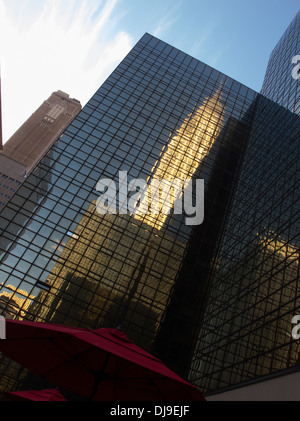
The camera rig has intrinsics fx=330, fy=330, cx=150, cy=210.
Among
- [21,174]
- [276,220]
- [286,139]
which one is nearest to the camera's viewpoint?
[276,220]

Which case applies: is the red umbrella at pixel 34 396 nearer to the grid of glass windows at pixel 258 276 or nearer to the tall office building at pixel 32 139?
the grid of glass windows at pixel 258 276

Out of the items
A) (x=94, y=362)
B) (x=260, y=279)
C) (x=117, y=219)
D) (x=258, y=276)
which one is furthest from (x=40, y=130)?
(x=94, y=362)

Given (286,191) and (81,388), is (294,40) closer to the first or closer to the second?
(286,191)

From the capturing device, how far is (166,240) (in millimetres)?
34594

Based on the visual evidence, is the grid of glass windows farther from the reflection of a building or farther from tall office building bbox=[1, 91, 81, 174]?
tall office building bbox=[1, 91, 81, 174]

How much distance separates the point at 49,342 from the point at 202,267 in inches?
1131

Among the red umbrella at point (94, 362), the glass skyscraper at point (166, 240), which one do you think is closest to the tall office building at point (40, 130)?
the glass skyscraper at point (166, 240)

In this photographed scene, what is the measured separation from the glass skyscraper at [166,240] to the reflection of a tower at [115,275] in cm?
10

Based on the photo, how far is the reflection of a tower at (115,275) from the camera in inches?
1115

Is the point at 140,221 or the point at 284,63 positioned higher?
the point at 284,63

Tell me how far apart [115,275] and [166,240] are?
6.95 meters

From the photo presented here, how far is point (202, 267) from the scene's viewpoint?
1366 inches

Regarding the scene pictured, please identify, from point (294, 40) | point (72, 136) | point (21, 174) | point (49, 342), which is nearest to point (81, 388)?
point (49, 342)
